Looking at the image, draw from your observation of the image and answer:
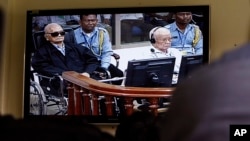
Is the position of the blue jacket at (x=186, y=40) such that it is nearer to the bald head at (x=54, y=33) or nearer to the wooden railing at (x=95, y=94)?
the wooden railing at (x=95, y=94)

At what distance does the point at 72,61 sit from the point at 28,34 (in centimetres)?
33

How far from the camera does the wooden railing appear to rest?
8.34ft

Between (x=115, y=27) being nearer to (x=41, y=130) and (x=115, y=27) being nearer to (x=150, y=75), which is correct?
(x=150, y=75)

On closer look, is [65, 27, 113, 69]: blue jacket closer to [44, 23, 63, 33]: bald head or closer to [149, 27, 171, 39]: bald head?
[44, 23, 63, 33]: bald head

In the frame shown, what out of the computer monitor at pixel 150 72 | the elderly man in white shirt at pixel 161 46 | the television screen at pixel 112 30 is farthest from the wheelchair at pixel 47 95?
the elderly man in white shirt at pixel 161 46

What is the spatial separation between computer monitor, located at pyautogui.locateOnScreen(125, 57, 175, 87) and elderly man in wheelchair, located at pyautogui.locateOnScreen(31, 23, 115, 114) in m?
0.19

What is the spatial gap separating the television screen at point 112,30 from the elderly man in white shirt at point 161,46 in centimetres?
3

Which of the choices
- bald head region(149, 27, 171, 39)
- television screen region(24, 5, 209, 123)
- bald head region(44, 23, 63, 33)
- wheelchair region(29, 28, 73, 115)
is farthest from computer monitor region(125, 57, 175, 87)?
bald head region(44, 23, 63, 33)

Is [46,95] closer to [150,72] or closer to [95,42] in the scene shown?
[95,42]

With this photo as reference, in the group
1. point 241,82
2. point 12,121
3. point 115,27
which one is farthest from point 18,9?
point 241,82

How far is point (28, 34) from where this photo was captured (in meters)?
2.70

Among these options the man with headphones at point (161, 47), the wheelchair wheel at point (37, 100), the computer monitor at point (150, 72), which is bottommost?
the wheelchair wheel at point (37, 100)

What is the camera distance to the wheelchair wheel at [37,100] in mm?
2639

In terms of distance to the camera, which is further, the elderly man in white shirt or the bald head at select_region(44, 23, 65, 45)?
the bald head at select_region(44, 23, 65, 45)
